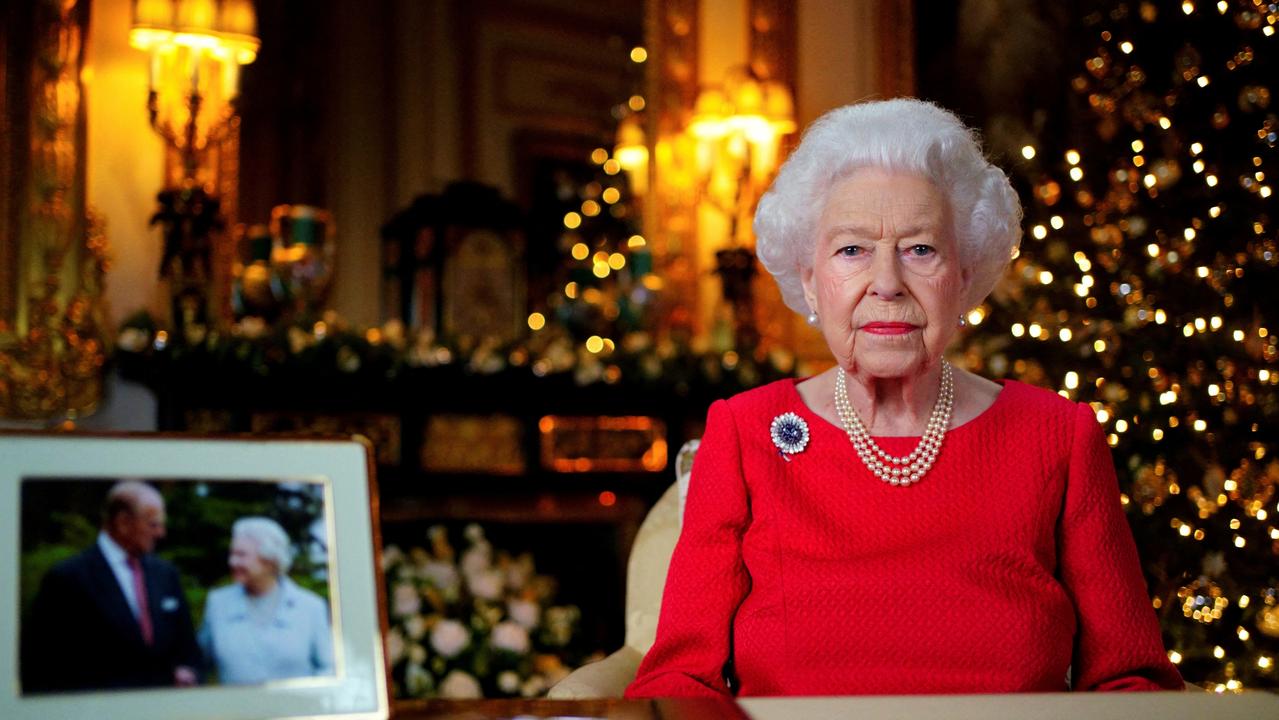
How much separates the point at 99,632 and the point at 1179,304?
4.04 meters

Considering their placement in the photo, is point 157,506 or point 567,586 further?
point 567,586

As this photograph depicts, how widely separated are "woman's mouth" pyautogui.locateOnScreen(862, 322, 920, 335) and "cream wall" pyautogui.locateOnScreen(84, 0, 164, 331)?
141 inches

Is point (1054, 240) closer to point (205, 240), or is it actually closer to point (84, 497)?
point (205, 240)

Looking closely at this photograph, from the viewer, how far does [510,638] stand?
3283mm

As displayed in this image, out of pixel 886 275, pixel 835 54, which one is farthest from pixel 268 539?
pixel 835 54

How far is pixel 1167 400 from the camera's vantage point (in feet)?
13.4

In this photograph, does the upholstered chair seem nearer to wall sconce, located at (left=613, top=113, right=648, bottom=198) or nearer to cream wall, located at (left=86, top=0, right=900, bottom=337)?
cream wall, located at (left=86, top=0, right=900, bottom=337)

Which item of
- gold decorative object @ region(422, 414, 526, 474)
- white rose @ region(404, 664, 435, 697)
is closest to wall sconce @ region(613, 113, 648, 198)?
gold decorative object @ region(422, 414, 526, 474)

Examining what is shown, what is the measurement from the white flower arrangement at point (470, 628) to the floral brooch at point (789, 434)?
1.67 m

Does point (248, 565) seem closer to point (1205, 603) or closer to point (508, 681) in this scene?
point (508, 681)

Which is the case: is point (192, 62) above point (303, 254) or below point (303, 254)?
above

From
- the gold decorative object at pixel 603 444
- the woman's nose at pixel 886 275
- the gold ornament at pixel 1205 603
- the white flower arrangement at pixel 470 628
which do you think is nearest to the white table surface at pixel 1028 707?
the woman's nose at pixel 886 275

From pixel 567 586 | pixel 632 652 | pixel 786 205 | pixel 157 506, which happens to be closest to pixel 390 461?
pixel 567 586

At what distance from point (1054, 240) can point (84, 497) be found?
13.7 ft
